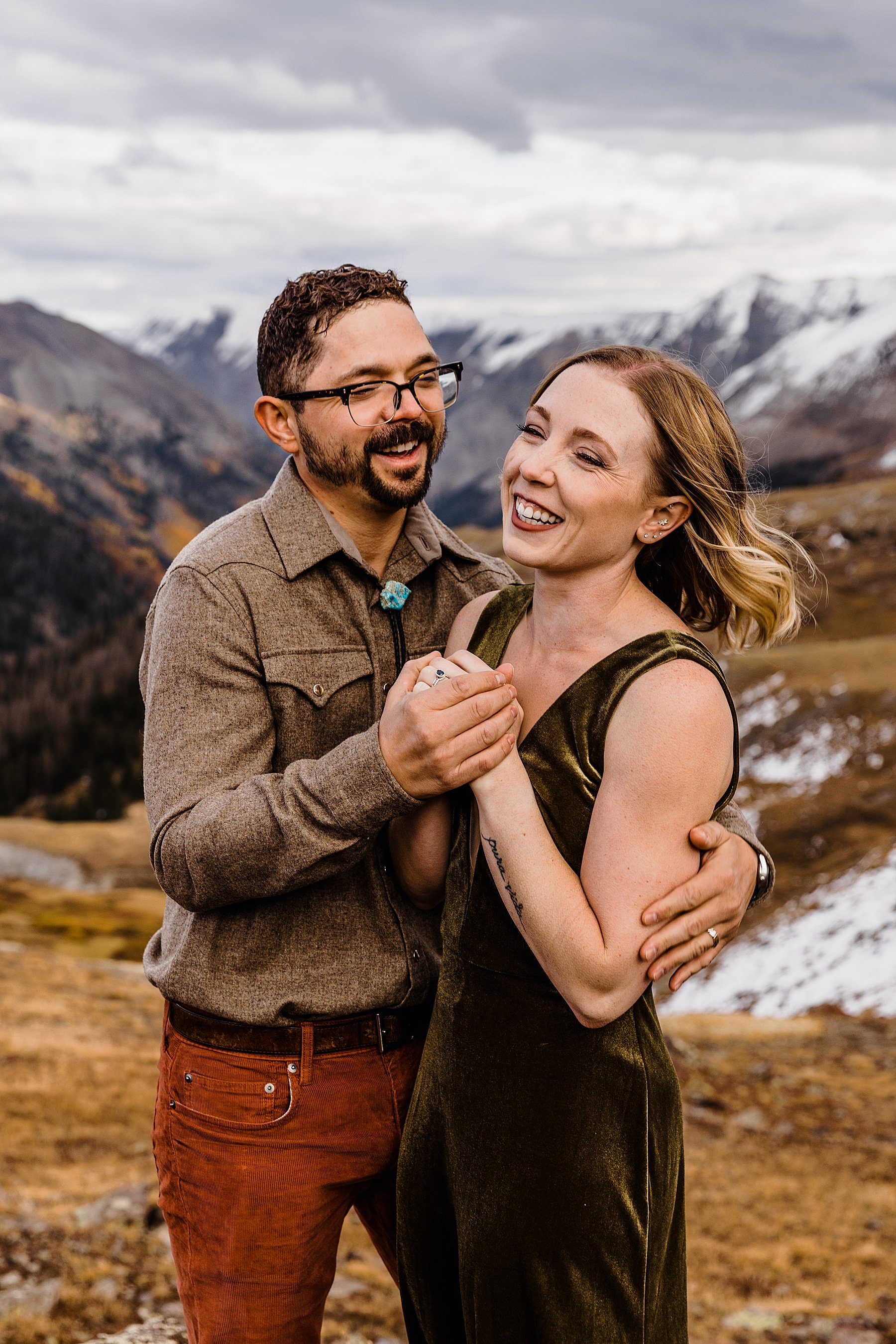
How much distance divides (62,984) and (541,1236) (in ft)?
90.9

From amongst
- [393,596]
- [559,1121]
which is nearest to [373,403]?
[393,596]

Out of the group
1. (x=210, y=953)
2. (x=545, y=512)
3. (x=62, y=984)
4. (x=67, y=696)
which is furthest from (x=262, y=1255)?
(x=67, y=696)

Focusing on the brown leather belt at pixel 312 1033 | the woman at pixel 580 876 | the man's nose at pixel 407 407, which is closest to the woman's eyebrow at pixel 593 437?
the woman at pixel 580 876

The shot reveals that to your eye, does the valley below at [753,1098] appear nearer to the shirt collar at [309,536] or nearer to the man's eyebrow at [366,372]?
the shirt collar at [309,536]

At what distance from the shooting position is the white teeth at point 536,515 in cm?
348

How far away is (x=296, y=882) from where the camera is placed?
344cm

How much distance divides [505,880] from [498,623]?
1050 mm

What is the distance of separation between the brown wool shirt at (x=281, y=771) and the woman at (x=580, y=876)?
36 centimetres

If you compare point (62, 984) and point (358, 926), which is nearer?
point (358, 926)

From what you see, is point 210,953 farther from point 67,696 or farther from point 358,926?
point 67,696

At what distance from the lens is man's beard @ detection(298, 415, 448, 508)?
3879mm

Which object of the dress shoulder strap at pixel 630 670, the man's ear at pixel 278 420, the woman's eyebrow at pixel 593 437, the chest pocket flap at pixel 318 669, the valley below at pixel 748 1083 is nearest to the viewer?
the dress shoulder strap at pixel 630 670

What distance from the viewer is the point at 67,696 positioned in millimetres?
134750

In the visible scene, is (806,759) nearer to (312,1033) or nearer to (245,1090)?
(312,1033)
